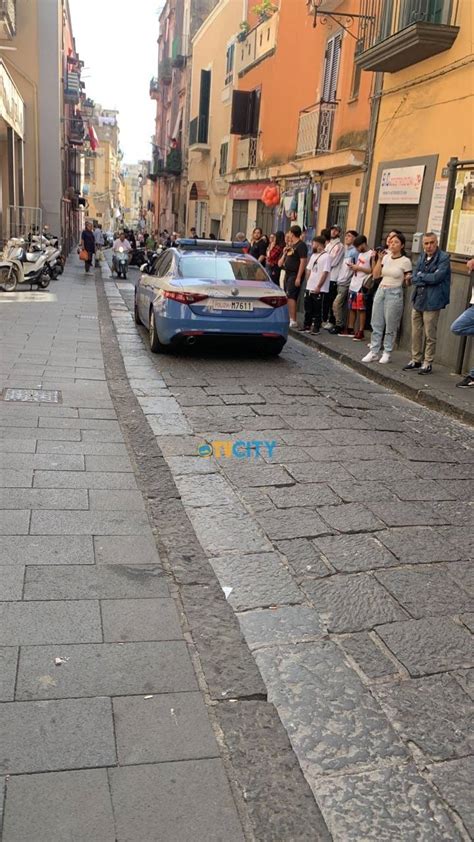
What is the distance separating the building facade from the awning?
18.2 m

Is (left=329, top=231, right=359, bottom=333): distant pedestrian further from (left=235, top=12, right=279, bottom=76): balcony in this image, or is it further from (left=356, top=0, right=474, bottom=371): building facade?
(left=235, top=12, right=279, bottom=76): balcony

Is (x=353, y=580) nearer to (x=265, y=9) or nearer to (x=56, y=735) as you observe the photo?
(x=56, y=735)

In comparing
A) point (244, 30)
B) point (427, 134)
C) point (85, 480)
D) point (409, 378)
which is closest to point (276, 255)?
point (427, 134)

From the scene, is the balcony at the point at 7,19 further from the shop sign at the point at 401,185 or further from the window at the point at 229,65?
the shop sign at the point at 401,185

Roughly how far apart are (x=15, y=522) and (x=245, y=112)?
21061mm

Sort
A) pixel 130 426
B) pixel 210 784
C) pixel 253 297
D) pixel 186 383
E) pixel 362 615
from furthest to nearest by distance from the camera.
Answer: pixel 253 297
pixel 186 383
pixel 130 426
pixel 362 615
pixel 210 784

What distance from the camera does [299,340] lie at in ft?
37.6

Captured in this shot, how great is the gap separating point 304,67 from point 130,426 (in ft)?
46.8

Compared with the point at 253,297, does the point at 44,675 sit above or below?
below

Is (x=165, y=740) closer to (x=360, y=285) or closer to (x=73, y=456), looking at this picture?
(x=73, y=456)

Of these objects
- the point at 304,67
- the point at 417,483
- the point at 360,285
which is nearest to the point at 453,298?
the point at 360,285

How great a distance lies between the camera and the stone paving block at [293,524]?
3916 mm

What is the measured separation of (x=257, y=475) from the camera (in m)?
4.86

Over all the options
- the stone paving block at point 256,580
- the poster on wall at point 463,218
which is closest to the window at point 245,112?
the poster on wall at point 463,218
